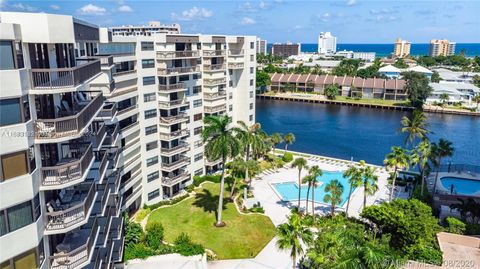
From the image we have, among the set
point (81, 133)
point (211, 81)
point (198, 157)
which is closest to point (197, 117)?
point (211, 81)

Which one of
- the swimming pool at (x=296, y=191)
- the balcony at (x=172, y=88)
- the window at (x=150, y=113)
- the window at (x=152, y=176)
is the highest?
the balcony at (x=172, y=88)

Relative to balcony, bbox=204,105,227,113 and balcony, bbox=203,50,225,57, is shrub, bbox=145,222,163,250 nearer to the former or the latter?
balcony, bbox=204,105,227,113

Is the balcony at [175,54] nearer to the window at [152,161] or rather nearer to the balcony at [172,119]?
the balcony at [172,119]

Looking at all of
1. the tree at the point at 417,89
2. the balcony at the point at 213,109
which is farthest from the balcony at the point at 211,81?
the tree at the point at 417,89

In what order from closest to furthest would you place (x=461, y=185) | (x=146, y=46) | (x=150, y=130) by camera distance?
1. (x=146, y=46)
2. (x=150, y=130)
3. (x=461, y=185)

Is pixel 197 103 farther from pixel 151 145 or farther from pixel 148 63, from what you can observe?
pixel 148 63

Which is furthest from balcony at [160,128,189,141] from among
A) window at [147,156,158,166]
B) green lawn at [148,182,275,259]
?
green lawn at [148,182,275,259]
